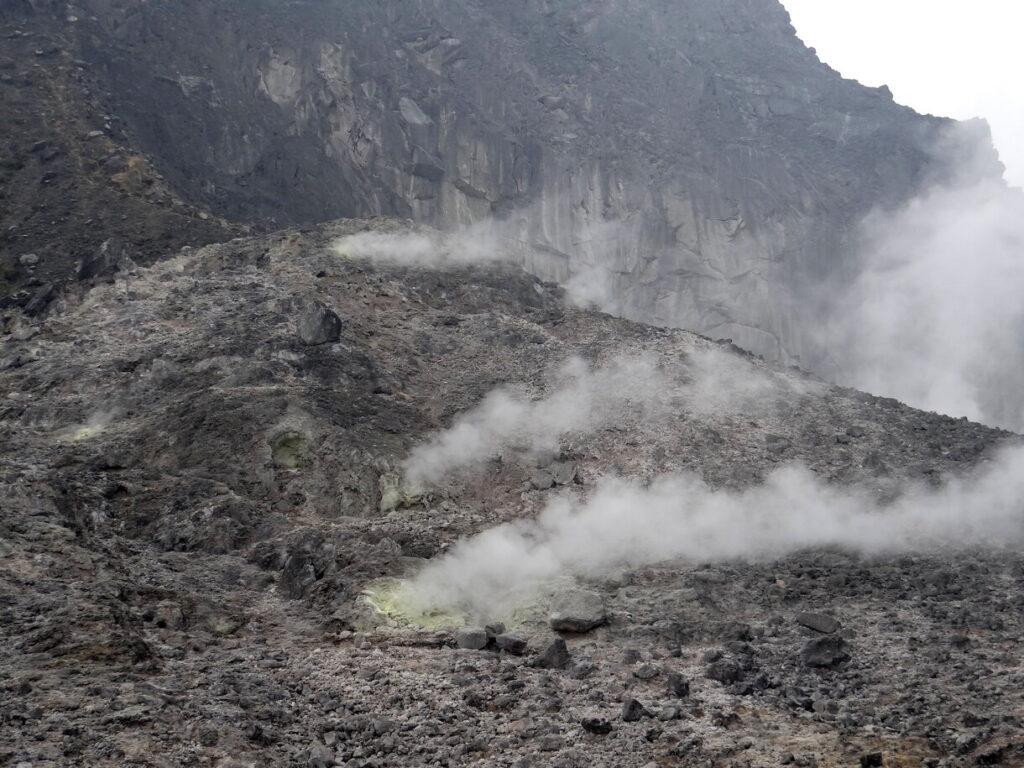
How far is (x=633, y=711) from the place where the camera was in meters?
12.1

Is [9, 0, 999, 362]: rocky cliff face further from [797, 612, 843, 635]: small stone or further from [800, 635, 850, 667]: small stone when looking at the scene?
[800, 635, 850, 667]: small stone

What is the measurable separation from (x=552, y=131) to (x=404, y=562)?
39286 mm

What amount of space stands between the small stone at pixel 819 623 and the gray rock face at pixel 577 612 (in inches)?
116

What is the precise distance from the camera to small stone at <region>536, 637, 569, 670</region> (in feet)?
45.6

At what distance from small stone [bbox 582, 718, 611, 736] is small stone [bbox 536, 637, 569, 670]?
6.50 ft

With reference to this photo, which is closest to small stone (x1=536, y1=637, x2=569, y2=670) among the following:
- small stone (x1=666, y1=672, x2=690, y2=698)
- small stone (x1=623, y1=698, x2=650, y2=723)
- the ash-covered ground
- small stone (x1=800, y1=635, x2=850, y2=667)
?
the ash-covered ground

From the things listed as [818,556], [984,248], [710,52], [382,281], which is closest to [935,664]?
[818,556]

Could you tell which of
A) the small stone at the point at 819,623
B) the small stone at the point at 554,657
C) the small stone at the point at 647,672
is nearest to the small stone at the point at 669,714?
the small stone at the point at 647,672

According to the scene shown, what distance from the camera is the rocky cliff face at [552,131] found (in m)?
43.0

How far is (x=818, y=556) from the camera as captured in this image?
18.0m

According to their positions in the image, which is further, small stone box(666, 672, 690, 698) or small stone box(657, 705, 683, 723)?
small stone box(666, 672, 690, 698)

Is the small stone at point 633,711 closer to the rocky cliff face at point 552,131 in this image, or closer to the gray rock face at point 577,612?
the gray rock face at point 577,612

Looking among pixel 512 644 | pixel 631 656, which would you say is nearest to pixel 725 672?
pixel 631 656

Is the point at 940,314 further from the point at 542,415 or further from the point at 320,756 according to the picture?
the point at 320,756
